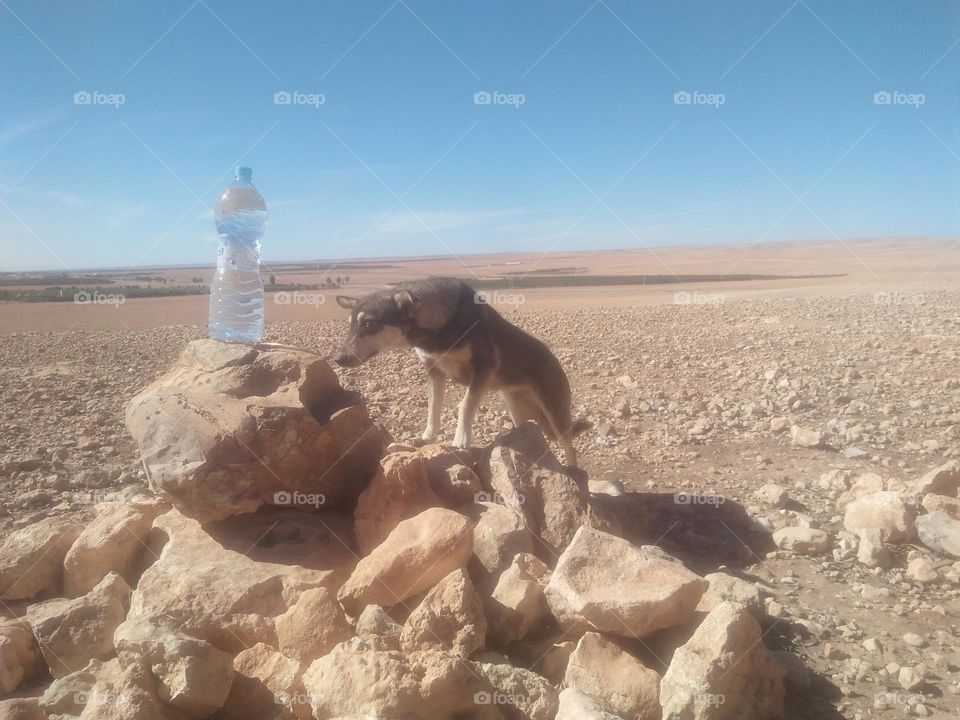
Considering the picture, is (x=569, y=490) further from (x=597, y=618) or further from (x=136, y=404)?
(x=136, y=404)

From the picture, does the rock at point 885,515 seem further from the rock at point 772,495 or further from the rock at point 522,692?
the rock at point 522,692

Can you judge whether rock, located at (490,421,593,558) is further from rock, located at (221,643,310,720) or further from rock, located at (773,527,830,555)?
A: rock, located at (221,643,310,720)

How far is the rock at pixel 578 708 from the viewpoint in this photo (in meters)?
2.67

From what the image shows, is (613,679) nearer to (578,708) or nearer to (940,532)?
(578,708)

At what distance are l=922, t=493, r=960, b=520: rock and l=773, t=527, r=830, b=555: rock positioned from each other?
886 mm

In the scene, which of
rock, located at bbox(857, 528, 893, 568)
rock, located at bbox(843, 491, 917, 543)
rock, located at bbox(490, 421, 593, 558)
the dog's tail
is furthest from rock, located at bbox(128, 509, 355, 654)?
rock, located at bbox(843, 491, 917, 543)

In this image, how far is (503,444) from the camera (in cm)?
502

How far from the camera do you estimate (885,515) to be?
494 centimetres

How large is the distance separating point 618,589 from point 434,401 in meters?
3.46

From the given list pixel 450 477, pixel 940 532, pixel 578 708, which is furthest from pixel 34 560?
pixel 940 532

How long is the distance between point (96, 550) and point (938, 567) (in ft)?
19.2

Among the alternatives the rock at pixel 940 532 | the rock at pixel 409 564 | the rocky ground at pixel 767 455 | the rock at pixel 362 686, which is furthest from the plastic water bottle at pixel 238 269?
the rock at pixel 940 532

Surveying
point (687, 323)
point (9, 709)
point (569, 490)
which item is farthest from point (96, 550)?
point (687, 323)

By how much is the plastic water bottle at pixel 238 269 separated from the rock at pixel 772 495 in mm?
5027
